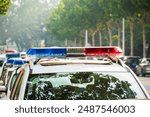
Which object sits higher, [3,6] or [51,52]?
[3,6]

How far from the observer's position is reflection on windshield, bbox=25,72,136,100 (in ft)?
21.4

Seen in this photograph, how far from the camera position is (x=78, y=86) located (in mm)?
6637

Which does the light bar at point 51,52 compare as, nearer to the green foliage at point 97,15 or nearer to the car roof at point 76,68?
the car roof at point 76,68

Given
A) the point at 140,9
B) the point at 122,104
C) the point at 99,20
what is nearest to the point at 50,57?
the point at 122,104

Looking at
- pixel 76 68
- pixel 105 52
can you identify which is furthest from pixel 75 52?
pixel 76 68

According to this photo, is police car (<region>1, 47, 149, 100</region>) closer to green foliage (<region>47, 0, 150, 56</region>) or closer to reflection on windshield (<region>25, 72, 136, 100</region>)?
reflection on windshield (<region>25, 72, 136, 100</region>)

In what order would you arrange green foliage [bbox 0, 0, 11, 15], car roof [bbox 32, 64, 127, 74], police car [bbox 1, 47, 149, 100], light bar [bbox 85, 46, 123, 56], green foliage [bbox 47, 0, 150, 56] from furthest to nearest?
green foliage [bbox 47, 0, 150, 56]
green foliage [bbox 0, 0, 11, 15]
light bar [bbox 85, 46, 123, 56]
car roof [bbox 32, 64, 127, 74]
police car [bbox 1, 47, 149, 100]

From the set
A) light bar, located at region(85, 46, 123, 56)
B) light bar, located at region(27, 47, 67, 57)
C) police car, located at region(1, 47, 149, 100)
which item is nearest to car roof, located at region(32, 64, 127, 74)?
police car, located at region(1, 47, 149, 100)

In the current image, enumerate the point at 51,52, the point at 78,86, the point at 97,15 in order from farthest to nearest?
the point at 97,15 < the point at 51,52 < the point at 78,86

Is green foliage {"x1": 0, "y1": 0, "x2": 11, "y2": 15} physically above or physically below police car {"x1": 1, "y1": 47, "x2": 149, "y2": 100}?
above

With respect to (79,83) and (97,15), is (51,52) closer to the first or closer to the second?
(79,83)

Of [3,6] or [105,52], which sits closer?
[105,52]

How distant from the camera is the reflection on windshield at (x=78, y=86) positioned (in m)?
6.51

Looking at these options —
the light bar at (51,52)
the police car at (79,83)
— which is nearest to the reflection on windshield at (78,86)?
the police car at (79,83)
